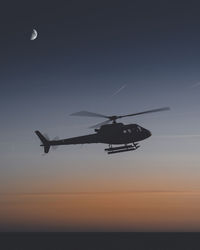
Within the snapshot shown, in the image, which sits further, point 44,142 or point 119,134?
point 44,142

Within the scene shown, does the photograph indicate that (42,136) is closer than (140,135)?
No

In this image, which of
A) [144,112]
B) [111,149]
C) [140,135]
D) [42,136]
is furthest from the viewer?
[42,136]

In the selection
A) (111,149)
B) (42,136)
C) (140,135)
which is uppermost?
(42,136)

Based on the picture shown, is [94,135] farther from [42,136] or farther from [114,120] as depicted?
[42,136]

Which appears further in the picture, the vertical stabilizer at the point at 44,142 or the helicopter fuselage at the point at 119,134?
the vertical stabilizer at the point at 44,142

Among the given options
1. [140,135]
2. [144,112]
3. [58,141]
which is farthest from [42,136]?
[144,112]

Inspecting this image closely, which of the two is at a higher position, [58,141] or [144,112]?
[58,141]

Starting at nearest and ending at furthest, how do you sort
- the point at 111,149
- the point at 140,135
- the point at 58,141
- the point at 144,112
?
the point at 144,112 → the point at 111,149 → the point at 140,135 → the point at 58,141

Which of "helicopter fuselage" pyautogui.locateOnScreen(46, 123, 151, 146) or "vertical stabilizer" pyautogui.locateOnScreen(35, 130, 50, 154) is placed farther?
"vertical stabilizer" pyautogui.locateOnScreen(35, 130, 50, 154)

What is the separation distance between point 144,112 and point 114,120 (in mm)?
14106

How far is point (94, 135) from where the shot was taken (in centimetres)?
7256

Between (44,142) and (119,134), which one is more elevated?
(44,142)

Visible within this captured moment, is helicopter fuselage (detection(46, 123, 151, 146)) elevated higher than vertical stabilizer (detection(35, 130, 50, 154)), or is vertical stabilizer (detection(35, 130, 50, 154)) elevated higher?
vertical stabilizer (detection(35, 130, 50, 154))

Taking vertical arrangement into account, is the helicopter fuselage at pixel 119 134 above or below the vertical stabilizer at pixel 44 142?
below
